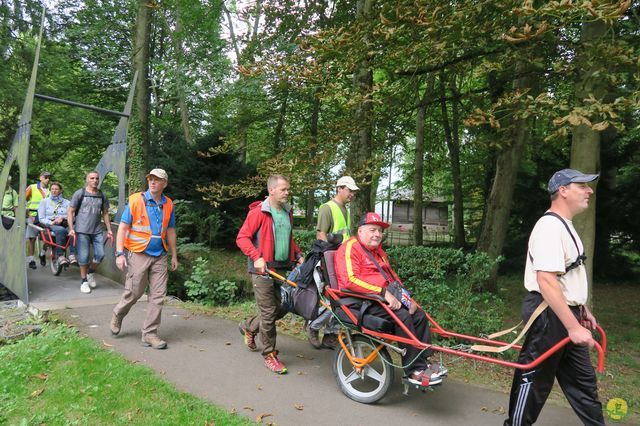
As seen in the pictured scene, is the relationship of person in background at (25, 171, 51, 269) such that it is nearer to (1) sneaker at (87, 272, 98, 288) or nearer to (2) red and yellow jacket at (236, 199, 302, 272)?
(1) sneaker at (87, 272, 98, 288)

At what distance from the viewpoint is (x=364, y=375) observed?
441cm

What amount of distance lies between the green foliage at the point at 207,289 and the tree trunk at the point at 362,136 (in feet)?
8.70

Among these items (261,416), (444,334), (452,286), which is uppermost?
(452,286)

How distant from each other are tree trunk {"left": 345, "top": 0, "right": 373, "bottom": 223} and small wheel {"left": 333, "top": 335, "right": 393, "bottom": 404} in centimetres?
321

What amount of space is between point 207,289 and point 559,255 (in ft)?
21.9

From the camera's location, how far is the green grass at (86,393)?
3.74 meters

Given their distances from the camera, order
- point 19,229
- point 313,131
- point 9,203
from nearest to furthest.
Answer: point 19,229
point 9,203
point 313,131

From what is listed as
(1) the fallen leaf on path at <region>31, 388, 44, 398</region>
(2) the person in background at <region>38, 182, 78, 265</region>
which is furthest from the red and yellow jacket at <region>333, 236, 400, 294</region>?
(2) the person in background at <region>38, 182, 78, 265</region>

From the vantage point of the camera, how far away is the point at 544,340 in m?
3.19

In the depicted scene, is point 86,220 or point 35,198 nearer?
point 86,220

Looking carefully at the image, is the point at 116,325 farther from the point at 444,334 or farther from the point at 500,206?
the point at 500,206

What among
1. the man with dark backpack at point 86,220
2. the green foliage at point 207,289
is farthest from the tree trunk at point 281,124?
the man with dark backpack at point 86,220

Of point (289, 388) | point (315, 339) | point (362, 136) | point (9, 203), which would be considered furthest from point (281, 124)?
point (289, 388)

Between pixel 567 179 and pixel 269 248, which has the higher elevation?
pixel 567 179
